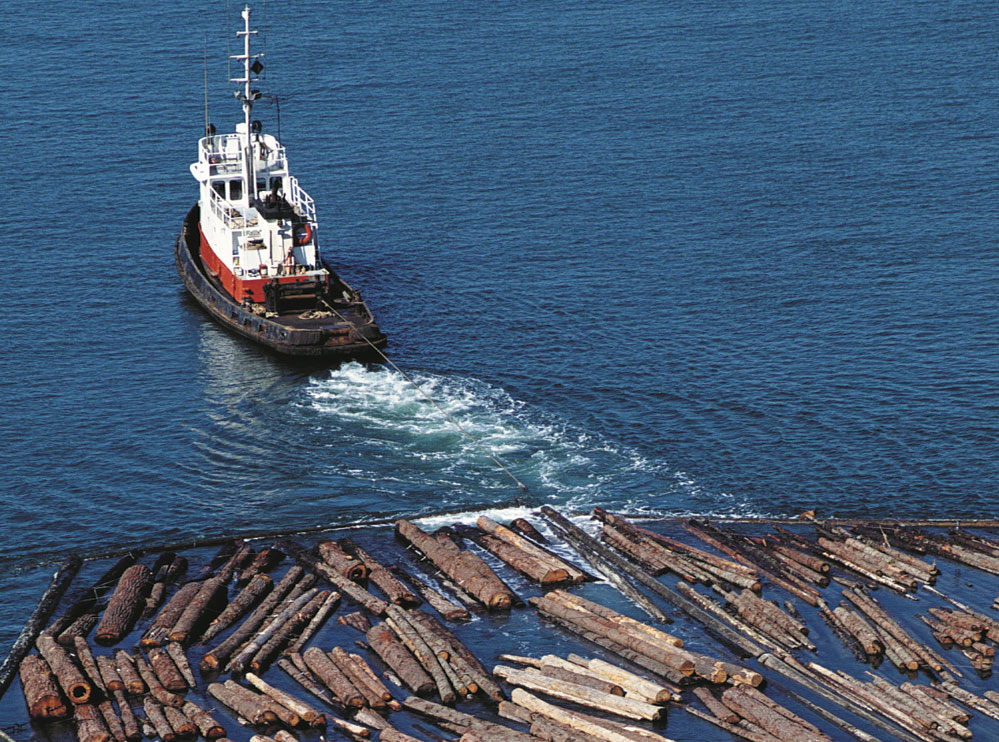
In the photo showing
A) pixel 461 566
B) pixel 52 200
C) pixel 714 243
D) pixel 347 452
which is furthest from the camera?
pixel 52 200

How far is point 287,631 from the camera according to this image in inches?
2128

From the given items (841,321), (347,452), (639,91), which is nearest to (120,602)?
(347,452)

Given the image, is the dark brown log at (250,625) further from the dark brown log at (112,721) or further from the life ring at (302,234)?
the life ring at (302,234)

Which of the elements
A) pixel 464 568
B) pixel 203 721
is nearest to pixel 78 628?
pixel 203 721

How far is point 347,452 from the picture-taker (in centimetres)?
7444

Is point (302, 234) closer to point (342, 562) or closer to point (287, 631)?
point (342, 562)

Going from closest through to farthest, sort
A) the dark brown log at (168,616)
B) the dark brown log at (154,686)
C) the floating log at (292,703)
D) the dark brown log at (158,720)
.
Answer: the dark brown log at (158,720), the floating log at (292,703), the dark brown log at (154,686), the dark brown log at (168,616)

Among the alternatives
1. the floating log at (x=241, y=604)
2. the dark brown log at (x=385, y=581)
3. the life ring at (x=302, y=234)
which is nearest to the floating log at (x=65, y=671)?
the floating log at (x=241, y=604)

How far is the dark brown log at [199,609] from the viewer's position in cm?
5400

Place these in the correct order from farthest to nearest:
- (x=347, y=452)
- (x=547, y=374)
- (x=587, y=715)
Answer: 1. (x=547, y=374)
2. (x=347, y=452)
3. (x=587, y=715)

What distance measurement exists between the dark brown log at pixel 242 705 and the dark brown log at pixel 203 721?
0.89 metres

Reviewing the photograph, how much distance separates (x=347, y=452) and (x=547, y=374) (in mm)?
15094

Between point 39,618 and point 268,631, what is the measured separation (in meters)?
10.3

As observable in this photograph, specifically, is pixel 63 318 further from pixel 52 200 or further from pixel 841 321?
pixel 841 321
